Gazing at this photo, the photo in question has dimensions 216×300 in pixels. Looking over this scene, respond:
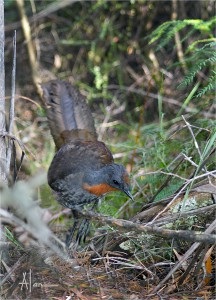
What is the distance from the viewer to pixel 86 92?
7.72m

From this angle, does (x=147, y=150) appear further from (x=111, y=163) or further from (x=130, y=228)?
(x=130, y=228)

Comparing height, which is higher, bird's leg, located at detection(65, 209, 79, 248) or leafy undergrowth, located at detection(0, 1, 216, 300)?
leafy undergrowth, located at detection(0, 1, 216, 300)

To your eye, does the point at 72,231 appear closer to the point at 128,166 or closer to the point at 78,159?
the point at 78,159

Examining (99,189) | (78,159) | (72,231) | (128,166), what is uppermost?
(78,159)

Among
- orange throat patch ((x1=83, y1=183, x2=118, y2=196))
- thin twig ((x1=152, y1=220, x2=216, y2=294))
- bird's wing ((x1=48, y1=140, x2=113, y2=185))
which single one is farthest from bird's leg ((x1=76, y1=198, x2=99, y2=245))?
thin twig ((x1=152, y1=220, x2=216, y2=294))

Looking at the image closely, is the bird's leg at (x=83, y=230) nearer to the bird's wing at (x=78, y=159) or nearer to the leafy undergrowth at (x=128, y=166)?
the leafy undergrowth at (x=128, y=166)

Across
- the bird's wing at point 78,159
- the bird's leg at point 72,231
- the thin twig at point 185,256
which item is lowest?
the bird's leg at point 72,231

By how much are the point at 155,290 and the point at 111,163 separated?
1579 mm

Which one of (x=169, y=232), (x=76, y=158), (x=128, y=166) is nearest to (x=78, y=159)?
(x=76, y=158)

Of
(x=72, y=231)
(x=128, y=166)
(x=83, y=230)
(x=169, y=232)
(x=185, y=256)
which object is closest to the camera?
(x=169, y=232)

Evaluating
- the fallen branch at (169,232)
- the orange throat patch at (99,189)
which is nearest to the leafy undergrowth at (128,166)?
the fallen branch at (169,232)

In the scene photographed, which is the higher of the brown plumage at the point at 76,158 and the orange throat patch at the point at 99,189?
the brown plumage at the point at 76,158

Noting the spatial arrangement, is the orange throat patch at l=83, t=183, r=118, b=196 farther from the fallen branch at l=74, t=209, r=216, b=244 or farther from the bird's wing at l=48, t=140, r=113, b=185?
the fallen branch at l=74, t=209, r=216, b=244

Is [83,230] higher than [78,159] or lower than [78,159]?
lower
